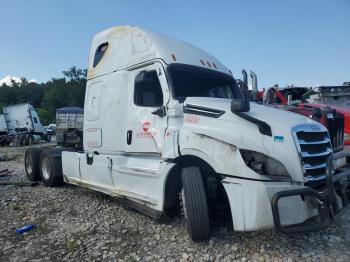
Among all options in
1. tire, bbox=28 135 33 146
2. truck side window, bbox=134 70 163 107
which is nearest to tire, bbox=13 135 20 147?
tire, bbox=28 135 33 146

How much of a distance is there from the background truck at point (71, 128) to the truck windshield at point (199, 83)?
4205 mm

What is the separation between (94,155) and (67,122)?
260 cm

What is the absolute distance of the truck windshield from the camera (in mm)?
4792

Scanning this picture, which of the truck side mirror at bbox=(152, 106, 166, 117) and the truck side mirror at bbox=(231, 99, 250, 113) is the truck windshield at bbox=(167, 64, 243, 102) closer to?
the truck side mirror at bbox=(152, 106, 166, 117)

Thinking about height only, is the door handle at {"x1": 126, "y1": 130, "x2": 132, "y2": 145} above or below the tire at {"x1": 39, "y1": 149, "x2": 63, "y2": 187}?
above

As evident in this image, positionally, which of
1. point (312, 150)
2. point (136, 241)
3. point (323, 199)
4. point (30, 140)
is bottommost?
point (136, 241)

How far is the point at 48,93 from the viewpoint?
8431 cm

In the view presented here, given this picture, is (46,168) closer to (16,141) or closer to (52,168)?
(52,168)

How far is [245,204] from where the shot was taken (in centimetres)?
367

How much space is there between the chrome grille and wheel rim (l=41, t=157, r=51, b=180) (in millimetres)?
6379

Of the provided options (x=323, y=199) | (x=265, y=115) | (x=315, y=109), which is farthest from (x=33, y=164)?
(x=323, y=199)

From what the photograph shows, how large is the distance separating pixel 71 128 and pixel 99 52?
2752 mm

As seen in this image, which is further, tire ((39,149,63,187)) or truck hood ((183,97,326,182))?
tire ((39,149,63,187))

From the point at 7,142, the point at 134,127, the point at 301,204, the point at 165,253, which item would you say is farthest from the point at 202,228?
the point at 7,142
